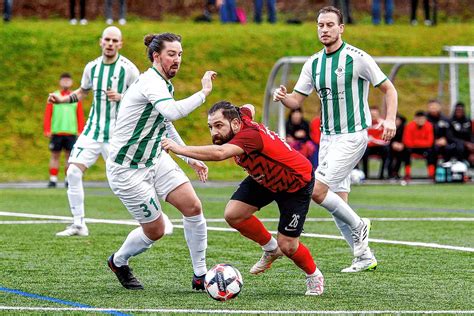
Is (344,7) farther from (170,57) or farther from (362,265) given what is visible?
(170,57)

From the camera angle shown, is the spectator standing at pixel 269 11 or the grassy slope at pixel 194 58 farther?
the spectator standing at pixel 269 11

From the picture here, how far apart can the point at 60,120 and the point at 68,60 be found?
641cm

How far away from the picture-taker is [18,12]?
33219mm

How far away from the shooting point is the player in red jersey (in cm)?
858

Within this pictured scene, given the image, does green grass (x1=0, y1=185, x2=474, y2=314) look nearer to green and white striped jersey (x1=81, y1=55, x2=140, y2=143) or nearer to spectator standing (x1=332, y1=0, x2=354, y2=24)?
green and white striped jersey (x1=81, y1=55, x2=140, y2=143)

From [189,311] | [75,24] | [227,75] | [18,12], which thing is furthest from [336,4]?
[189,311]

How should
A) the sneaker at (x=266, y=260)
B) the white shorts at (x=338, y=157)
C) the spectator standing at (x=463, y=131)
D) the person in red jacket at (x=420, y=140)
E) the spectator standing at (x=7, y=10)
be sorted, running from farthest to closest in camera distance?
the spectator standing at (x=7, y=10), the spectator standing at (x=463, y=131), the person in red jacket at (x=420, y=140), the white shorts at (x=338, y=157), the sneaker at (x=266, y=260)

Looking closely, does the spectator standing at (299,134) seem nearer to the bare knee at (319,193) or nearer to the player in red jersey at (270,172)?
the bare knee at (319,193)

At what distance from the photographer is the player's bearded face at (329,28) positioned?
10.2 meters

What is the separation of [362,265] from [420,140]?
14699 mm

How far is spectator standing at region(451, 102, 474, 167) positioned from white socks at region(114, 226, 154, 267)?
53.8 feet

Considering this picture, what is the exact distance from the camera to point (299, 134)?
76.4 ft

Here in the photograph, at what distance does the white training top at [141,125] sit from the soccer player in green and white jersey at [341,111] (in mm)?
1503

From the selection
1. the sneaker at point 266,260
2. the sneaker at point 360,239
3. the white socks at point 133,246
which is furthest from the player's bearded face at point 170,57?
the sneaker at point 360,239
